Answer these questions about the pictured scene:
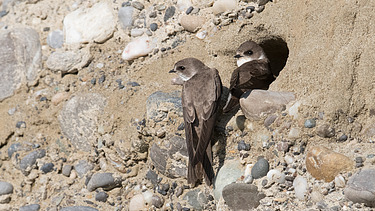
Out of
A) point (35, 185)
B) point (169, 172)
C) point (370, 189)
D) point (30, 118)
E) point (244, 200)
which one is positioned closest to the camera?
point (370, 189)

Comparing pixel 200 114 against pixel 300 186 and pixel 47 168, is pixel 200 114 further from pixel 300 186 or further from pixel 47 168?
pixel 47 168

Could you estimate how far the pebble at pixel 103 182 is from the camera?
13.5 feet

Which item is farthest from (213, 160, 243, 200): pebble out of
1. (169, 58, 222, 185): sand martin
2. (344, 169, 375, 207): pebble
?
(344, 169, 375, 207): pebble

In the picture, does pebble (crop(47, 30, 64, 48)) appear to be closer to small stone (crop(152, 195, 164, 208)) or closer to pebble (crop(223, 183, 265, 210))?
small stone (crop(152, 195, 164, 208))

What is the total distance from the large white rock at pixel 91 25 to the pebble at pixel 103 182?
142 cm

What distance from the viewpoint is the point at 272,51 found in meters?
4.89

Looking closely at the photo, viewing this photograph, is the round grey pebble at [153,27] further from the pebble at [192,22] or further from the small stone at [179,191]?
the small stone at [179,191]

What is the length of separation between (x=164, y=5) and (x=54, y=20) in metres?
1.32

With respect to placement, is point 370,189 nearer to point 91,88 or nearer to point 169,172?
point 169,172

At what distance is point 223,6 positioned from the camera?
4.36 metres

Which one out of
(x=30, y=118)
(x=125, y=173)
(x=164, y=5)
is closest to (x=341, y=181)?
(x=125, y=173)

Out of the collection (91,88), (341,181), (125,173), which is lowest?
(125,173)

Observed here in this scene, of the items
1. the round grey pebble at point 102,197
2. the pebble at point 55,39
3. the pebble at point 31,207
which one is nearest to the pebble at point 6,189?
the pebble at point 31,207

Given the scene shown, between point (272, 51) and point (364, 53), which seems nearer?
point (364, 53)
